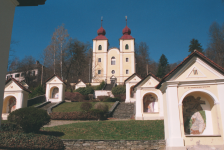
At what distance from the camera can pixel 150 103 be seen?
64.9 ft

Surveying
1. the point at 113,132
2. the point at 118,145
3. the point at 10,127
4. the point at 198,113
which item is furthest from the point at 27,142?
the point at 198,113

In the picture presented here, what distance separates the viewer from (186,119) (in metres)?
10.0

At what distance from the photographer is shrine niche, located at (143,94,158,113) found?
1936 cm

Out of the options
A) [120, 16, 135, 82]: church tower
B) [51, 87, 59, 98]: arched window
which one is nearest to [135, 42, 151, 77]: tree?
[120, 16, 135, 82]: church tower

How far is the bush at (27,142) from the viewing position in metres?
9.22

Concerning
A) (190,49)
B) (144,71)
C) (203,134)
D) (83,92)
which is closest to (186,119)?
(203,134)

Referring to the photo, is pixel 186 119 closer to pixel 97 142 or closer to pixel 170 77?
pixel 170 77

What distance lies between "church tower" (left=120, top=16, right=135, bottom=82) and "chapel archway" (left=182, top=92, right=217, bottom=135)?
4791 centimetres

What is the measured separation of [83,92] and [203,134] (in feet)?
106

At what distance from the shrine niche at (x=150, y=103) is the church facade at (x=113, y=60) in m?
37.3

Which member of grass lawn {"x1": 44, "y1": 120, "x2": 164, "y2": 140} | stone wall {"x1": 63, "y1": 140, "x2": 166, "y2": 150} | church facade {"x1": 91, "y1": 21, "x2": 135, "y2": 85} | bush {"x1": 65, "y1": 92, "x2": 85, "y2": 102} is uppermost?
church facade {"x1": 91, "y1": 21, "x2": 135, "y2": 85}

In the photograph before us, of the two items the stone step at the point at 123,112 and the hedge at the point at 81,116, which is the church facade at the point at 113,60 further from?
the hedge at the point at 81,116

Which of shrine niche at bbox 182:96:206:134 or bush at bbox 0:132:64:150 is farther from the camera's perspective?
shrine niche at bbox 182:96:206:134

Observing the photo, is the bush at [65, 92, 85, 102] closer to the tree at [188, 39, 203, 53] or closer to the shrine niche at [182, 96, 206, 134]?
the shrine niche at [182, 96, 206, 134]
